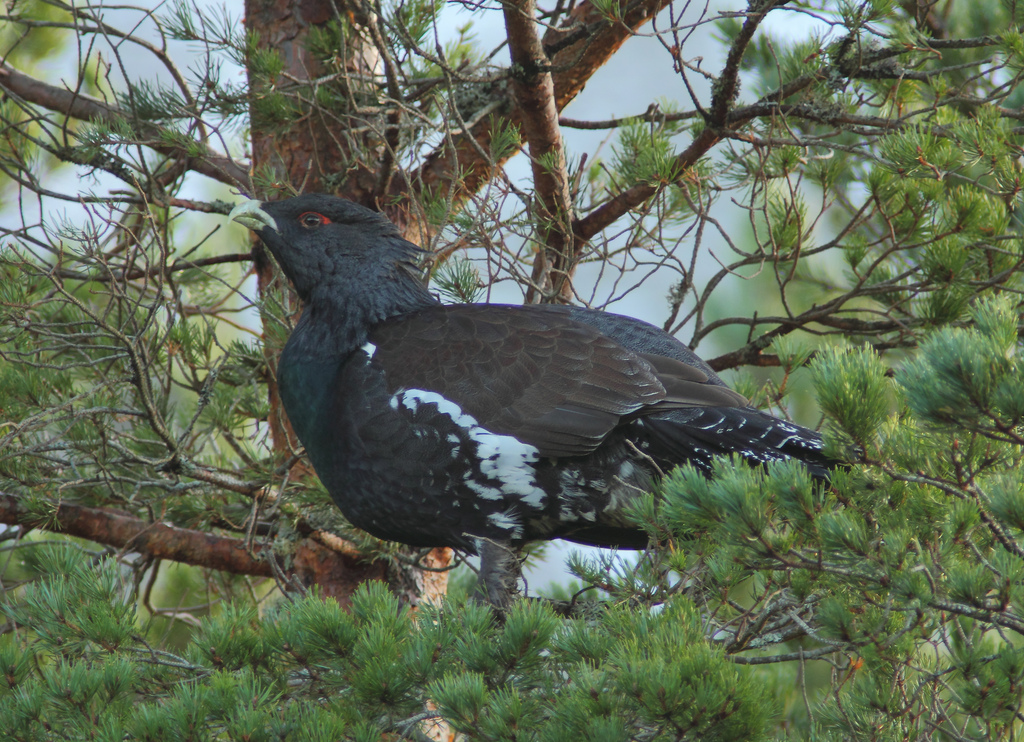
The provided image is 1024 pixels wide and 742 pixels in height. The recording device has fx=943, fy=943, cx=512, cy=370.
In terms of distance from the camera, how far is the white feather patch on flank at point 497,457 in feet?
10.6

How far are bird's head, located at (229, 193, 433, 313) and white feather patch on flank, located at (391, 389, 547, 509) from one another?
0.75 meters

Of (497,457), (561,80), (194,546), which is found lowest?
(194,546)

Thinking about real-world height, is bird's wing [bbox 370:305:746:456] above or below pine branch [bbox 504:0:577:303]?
below

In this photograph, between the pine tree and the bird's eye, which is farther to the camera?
the bird's eye

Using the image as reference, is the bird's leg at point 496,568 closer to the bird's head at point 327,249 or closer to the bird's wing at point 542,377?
the bird's wing at point 542,377

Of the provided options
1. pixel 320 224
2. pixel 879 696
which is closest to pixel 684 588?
pixel 879 696

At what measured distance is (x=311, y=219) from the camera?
3934 mm

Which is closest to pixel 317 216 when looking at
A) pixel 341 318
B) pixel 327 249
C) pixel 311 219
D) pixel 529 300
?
pixel 311 219

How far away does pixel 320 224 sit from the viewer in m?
3.94

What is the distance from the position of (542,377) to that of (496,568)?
27.2 inches

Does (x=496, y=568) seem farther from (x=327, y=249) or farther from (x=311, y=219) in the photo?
(x=311, y=219)

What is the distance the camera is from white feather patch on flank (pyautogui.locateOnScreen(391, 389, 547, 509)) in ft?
10.6

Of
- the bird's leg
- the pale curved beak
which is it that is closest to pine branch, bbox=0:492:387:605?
the bird's leg

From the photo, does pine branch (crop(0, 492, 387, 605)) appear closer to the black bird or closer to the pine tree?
the pine tree
